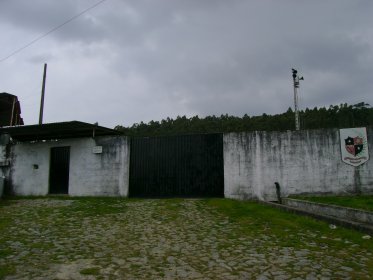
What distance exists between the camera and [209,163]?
14.2 metres

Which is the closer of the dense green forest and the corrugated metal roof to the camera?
the corrugated metal roof

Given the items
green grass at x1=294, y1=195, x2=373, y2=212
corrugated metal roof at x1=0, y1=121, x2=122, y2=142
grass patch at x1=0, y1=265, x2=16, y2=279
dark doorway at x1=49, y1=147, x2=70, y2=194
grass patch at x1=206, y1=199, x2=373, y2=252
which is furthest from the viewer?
dark doorway at x1=49, y1=147, x2=70, y2=194

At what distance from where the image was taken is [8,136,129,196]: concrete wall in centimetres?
1496

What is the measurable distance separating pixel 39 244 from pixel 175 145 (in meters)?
8.28

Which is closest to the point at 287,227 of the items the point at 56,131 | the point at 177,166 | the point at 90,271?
the point at 90,271

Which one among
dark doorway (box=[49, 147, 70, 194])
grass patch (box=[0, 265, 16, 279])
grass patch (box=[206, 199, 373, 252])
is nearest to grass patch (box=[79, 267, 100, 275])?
grass patch (box=[0, 265, 16, 279])

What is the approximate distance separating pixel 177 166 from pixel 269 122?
29209mm

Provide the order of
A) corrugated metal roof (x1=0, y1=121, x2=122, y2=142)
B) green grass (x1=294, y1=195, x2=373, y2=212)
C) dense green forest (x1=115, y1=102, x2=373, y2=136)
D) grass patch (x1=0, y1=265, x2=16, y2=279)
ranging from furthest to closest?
1. dense green forest (x1=115, y1=102, x2=373, y2=136)
2. corrugated metal roof (x1=0, y1=121, x2=122, y2=142)
3. green grass (x1=294, y1=195, x2=373, y2=212)
4. grass patch (x1=0, y1=265, x2=16, y2=279)

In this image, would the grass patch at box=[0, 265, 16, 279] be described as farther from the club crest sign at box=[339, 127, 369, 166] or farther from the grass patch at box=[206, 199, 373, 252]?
the club crest sign at box=[339, 127, 369, 166]

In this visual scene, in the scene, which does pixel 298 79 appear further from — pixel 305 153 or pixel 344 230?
pixel 344 230

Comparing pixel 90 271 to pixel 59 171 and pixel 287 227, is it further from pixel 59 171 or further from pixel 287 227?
pixel 59 171

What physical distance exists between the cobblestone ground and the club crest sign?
5.89m

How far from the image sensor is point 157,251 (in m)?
6.45

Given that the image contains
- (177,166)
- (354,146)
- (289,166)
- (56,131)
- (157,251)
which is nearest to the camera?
(157,251)
